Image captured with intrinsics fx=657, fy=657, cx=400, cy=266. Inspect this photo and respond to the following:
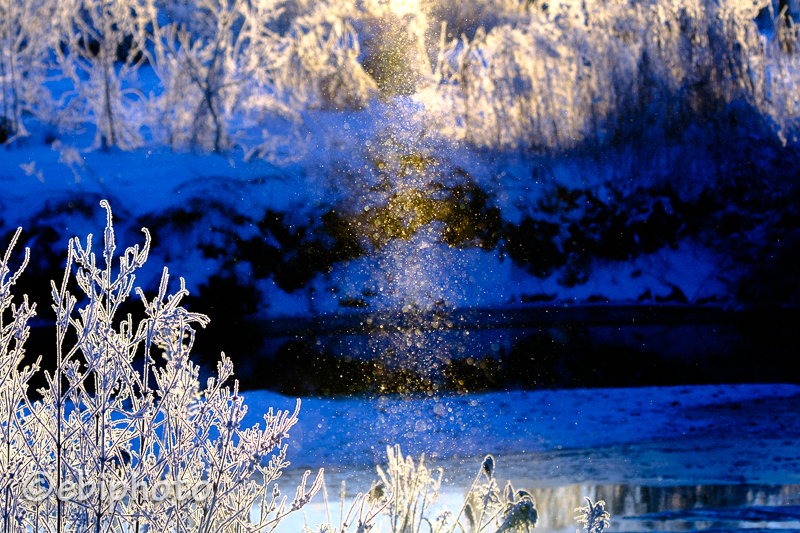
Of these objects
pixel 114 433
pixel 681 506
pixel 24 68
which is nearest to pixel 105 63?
pixel 24 68

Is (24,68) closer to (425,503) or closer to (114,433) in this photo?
(114,433)

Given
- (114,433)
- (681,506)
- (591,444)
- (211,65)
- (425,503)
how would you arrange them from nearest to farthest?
(114,433)
(425,503)
(681,506)
(591,444)
(211,65)

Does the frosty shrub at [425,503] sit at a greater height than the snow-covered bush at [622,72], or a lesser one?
lesser

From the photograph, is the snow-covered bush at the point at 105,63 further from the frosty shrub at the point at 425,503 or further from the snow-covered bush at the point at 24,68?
the frosty shrub at the point at 425,503

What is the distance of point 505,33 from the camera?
9.09 ft

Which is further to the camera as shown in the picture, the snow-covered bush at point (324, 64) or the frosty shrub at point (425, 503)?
the snow-covered bush at point (324, 64)

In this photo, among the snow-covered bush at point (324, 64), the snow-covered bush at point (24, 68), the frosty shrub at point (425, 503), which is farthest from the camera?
the snow-covered bush at point (324, 64)

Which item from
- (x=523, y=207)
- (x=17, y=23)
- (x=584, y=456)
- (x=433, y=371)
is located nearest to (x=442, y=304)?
(x=433, y=371)

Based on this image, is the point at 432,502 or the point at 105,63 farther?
the point at 105,63

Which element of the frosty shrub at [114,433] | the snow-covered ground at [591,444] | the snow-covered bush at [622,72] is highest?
the snow-covered bush at [622,72]

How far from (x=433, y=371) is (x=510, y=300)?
44 centimetres

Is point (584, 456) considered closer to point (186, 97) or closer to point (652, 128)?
point (652, 128)

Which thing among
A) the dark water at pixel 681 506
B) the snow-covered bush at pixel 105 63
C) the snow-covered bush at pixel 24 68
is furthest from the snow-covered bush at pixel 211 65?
the dark water at pixel 681 506

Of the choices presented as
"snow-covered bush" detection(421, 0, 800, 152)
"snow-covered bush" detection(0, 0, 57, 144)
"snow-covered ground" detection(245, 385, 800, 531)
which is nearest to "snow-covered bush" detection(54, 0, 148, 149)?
"snow-covered bush" detection(0, 0, 57, 144)
